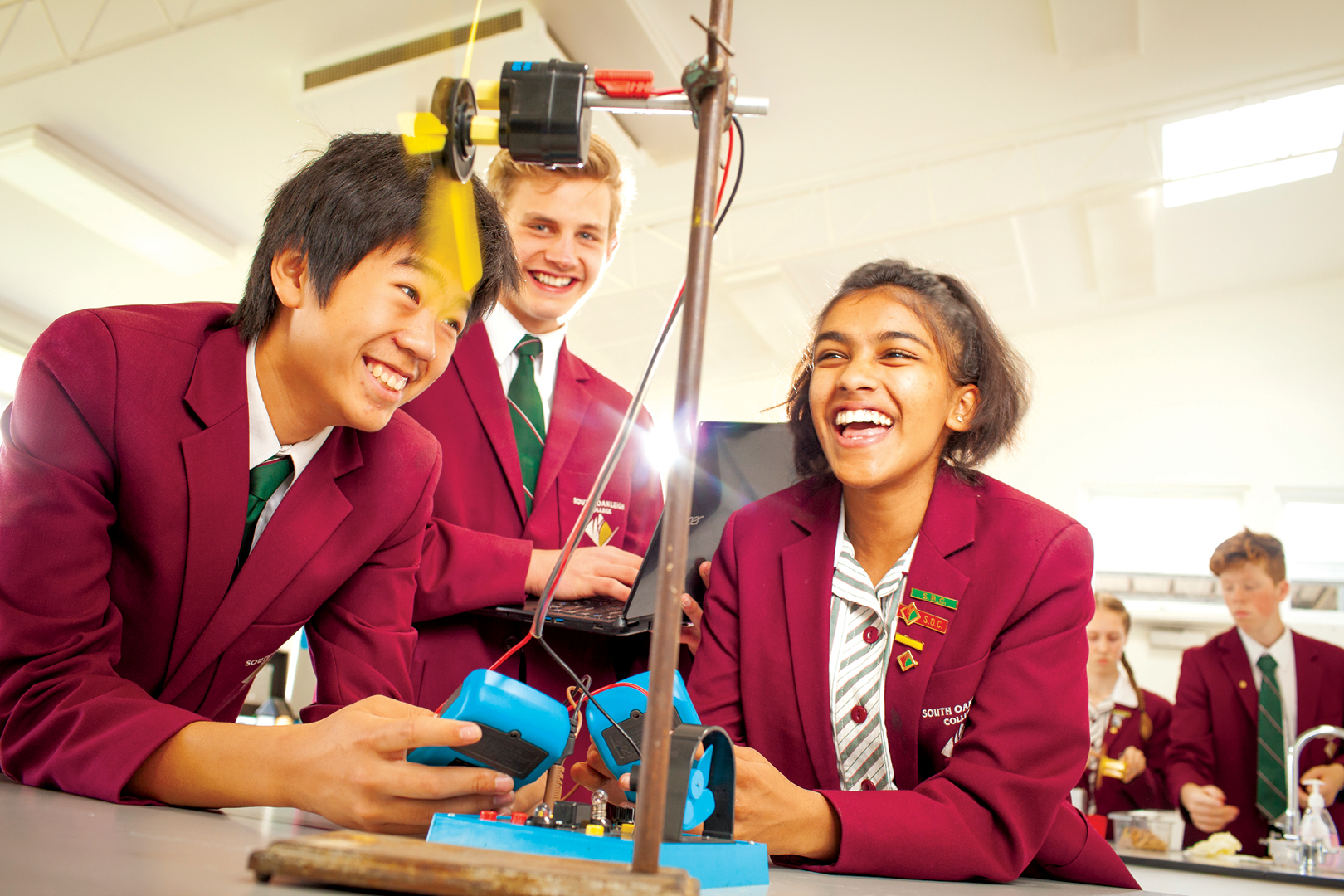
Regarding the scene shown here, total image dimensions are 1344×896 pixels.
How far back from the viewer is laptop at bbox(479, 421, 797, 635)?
159 centimetres

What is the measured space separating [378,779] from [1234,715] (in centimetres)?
478

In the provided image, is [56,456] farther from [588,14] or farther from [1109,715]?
[1109,715]

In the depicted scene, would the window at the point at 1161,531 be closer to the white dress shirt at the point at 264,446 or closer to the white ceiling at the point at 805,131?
the white ceiling at the point at 805,131

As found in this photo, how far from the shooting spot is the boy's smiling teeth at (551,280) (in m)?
2.03

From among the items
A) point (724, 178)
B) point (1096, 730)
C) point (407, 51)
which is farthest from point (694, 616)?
point (407, 51)

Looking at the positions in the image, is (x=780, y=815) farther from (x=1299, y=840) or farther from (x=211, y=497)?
(x=1299, y=840)

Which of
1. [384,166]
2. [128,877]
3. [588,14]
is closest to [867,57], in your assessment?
[588,14]

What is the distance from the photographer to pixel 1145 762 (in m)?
5.09

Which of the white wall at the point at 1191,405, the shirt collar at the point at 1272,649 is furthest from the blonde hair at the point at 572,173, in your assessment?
the white wall at the point at 1191,405

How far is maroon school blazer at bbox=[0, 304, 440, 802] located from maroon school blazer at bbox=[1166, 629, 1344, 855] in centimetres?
442

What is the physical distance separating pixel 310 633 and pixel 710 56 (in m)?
1.03

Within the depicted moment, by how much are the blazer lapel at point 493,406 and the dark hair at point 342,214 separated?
484mm

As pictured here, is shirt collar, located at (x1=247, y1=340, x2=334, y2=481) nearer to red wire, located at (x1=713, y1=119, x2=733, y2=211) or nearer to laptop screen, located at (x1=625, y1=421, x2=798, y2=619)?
laptop screen, located at (x1=625, y1=421, x2=798, y2=619)

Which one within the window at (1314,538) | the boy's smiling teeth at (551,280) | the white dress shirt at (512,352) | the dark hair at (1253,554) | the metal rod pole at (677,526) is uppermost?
the window at (1314,538)
